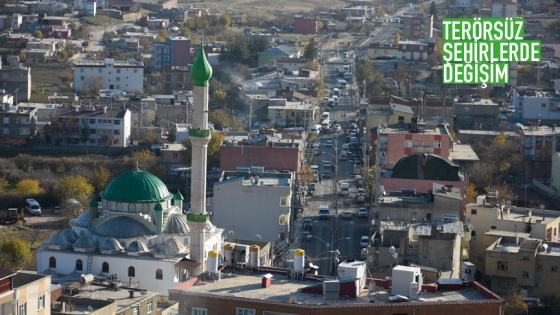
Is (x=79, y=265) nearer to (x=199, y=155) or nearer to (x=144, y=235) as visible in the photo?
(x=144, y=235)

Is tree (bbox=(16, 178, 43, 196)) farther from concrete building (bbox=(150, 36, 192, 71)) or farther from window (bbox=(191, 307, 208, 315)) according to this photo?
concrete building (bbox=(150, 36, 192, 71))

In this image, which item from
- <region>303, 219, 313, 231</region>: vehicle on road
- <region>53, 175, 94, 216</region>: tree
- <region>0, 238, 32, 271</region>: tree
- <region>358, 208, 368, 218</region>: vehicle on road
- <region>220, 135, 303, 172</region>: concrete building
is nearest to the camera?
<region>0, 238, 32, 271</region>: tree

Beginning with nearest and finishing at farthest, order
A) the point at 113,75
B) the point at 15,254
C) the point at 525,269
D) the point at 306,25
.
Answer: the point at 525,269 < the point at 15,254 < the point at 113,75 < the point at 306,25

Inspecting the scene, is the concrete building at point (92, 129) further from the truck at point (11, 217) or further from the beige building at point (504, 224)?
the beige building at point (504, 224)

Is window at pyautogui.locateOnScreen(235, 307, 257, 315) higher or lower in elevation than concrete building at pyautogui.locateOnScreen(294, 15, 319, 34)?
lower

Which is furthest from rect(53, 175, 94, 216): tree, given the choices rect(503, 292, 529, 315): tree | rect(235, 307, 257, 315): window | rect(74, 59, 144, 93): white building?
rect(235, 307, 257, 315): window

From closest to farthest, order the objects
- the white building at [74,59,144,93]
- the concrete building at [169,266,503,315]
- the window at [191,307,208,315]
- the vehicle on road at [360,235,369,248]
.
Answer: the concrete building at [169,266,503,315] → the window at [191,307,208,315] → the vehicle on road at [360,235,369,248] → the white building at [74,59,144,93]

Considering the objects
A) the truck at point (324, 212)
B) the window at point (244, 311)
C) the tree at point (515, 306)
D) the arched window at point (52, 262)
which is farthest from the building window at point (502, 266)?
the window at point (244, 311)

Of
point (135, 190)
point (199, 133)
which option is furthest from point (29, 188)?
point (199, 133)
